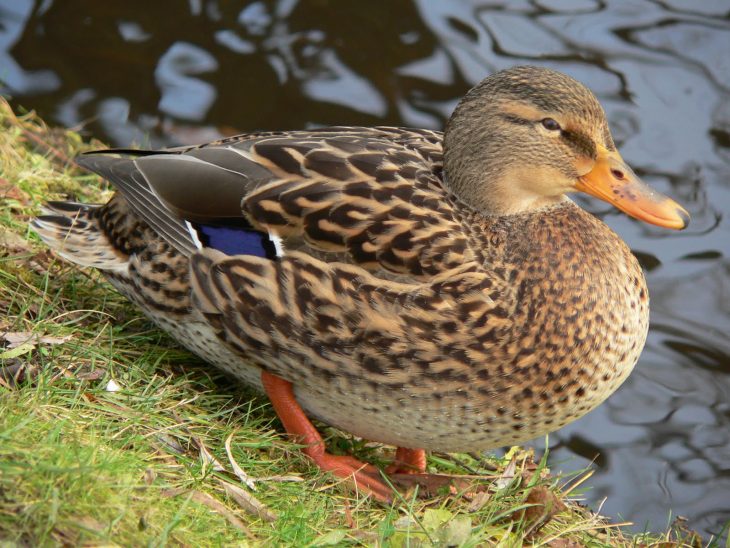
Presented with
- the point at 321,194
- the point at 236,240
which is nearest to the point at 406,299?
the point at 321,194

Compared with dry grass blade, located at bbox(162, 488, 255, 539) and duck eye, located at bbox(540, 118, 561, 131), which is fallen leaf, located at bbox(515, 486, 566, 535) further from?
duck eye, located at bbox(540, 118, 561, 131)

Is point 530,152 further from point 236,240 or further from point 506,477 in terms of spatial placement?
point 506,477

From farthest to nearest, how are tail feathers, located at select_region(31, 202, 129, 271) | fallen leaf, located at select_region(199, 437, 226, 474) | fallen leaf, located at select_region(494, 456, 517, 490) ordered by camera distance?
tail feathers, located at select_region(31, 202, 129, 271) → fallen leaf, located at select_region(494, 456, 517, 490) → fallen leaf, located at select_region(199, 437, 226, 474)

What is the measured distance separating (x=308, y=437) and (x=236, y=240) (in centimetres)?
79

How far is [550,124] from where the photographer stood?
3988mm

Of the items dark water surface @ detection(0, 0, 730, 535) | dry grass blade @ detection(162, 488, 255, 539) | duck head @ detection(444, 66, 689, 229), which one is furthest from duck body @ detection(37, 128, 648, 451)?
dark water surface @ detection(0, 0, 730, 535)

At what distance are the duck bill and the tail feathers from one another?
1884mm

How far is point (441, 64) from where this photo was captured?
750 centimetres

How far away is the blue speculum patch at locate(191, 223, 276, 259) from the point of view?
13.2 ft

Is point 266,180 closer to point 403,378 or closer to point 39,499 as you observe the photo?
point 403,378

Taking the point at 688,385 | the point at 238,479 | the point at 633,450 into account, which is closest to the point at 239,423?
the point at 238,479

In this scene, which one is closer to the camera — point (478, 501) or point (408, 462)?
point (478, 501)

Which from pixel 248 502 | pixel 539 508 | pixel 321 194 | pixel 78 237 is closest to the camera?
pixel 248 502

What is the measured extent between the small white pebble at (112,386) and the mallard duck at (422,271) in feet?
1.23
